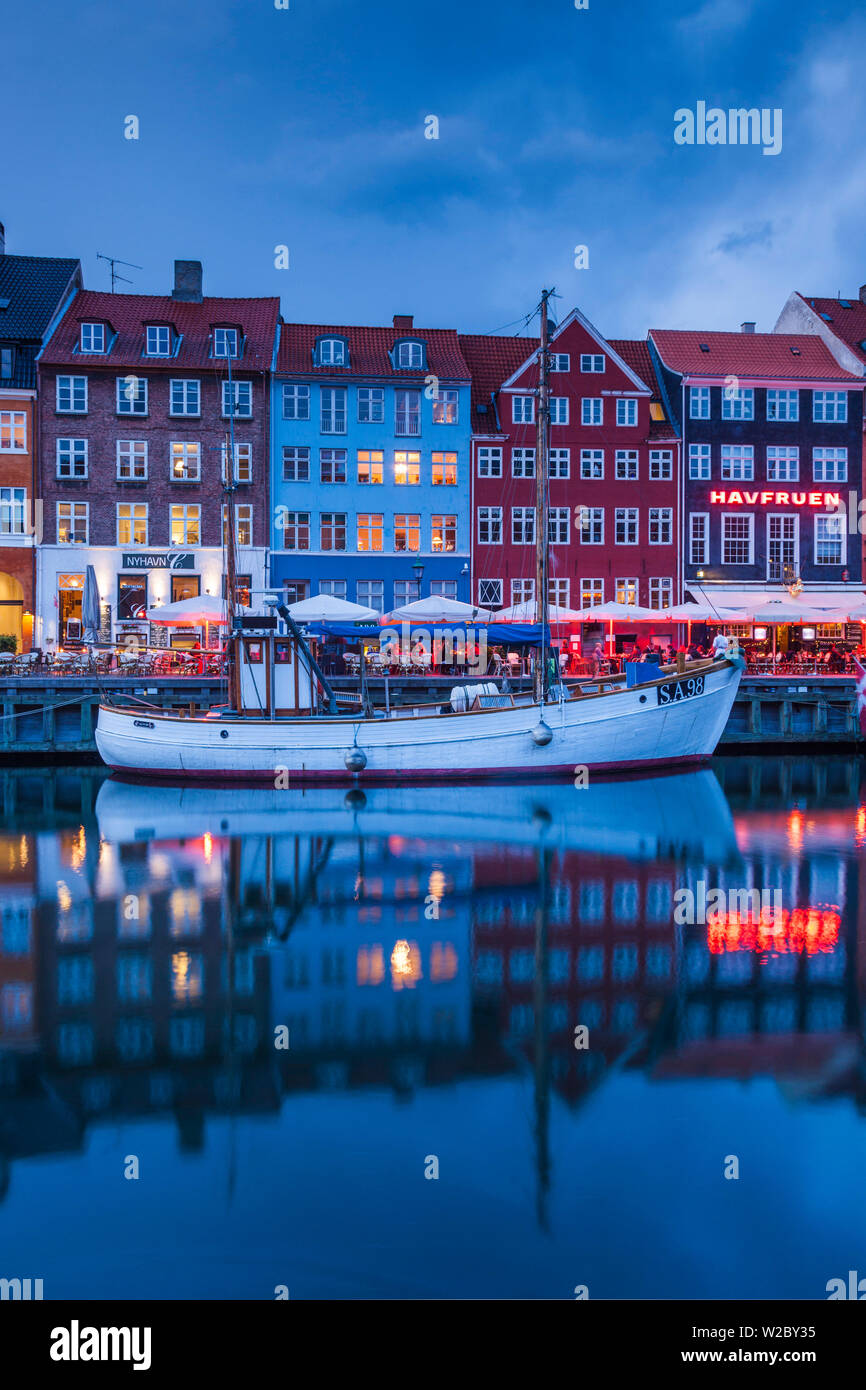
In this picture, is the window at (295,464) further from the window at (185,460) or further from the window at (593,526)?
the window at (593,526)

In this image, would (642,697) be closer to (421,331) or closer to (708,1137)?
(708,1137)

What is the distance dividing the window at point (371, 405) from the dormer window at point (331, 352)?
4.82 feet

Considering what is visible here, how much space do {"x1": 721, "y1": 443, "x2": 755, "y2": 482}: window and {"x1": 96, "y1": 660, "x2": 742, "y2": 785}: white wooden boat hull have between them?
2265 centimetres

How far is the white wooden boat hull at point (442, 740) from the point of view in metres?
25.9

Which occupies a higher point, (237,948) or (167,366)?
(167,366)

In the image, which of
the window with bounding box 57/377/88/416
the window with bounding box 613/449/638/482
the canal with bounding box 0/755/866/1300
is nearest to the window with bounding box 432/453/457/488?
the window with bounding box 613/449/638/482

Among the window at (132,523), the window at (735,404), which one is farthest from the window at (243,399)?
the window at (735,404)

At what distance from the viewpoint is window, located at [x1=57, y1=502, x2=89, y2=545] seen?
140 ft

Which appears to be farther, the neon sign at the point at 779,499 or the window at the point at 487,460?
the neon sign at the point at 779,499

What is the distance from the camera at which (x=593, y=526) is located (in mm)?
46656

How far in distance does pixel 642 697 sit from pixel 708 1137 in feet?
60.8

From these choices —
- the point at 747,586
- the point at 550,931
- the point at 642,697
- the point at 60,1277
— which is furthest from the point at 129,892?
the point at 747,586

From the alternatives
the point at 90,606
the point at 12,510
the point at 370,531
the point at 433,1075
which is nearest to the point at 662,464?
the point at 370,531
